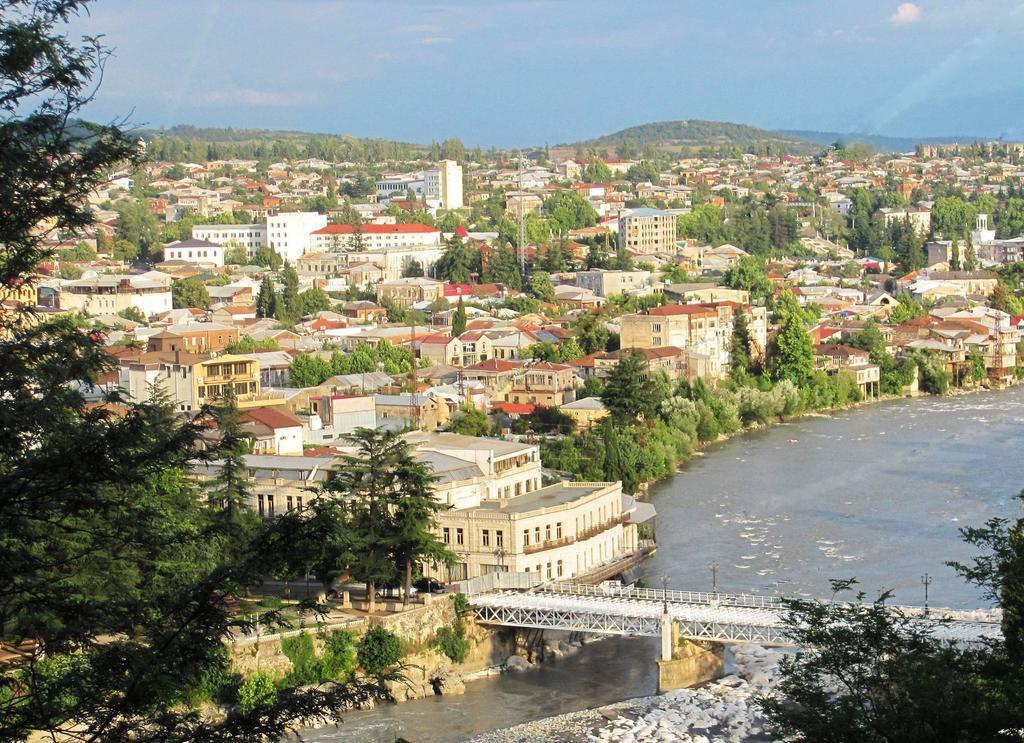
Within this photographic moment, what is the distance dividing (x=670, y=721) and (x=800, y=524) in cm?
478

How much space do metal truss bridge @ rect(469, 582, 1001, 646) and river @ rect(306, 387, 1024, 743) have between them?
255 millimetres

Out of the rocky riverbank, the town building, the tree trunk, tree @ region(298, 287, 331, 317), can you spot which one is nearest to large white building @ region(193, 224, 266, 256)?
the town building

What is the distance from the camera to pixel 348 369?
18.8 m

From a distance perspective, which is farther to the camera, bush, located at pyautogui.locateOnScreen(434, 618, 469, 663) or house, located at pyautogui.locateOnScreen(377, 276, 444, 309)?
house, located at pyautogui.locateOnScreen(377, 276, 444, 309)

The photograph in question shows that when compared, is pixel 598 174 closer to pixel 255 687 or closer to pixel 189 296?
pixel 189 296

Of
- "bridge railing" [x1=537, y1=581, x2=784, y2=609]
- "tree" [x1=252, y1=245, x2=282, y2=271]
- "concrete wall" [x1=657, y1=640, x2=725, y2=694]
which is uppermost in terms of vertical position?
"tree" [x1=252, y1=245, x2=282, y2=271]

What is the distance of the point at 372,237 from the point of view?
110 feet

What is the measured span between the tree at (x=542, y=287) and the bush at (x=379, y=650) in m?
17.8

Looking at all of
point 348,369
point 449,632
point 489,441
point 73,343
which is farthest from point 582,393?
point 73,343

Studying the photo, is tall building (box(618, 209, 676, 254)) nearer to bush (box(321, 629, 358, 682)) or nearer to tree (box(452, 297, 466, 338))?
tree (box(452, 297, 466, 338))

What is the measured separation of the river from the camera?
8.77 metres

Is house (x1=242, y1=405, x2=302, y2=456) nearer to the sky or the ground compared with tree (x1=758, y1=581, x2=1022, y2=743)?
nearer to the ground

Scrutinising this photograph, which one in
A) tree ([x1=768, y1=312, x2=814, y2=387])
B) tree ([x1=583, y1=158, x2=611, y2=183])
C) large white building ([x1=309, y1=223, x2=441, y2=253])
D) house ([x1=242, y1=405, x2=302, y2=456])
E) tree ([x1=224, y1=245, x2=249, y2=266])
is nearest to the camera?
house ([x1=242, y1=405, x2=302, y2=456])

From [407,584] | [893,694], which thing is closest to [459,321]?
[407,584]
